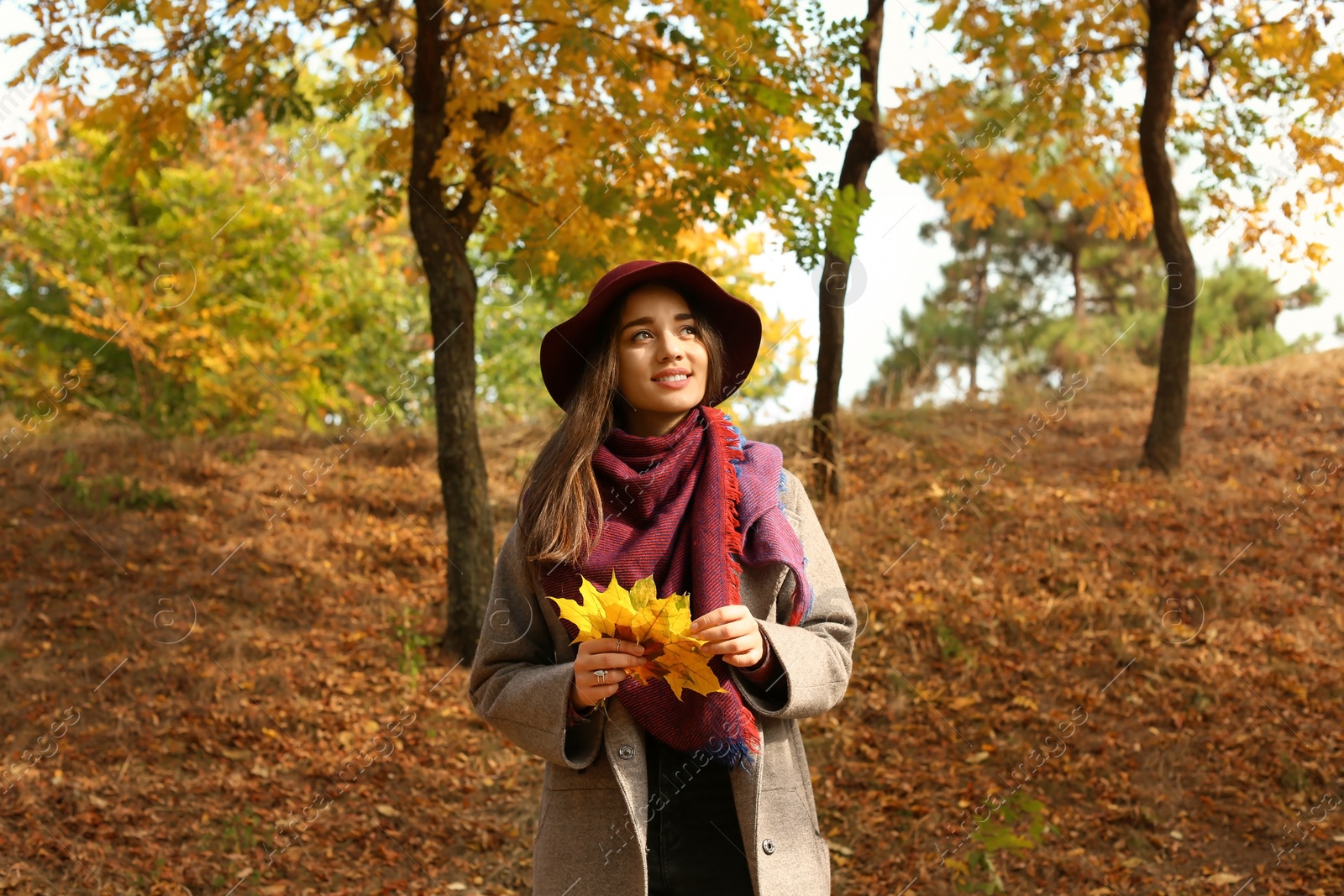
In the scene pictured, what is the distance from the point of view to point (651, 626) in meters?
1.80

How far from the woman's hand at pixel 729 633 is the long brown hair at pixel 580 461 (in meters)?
0.36

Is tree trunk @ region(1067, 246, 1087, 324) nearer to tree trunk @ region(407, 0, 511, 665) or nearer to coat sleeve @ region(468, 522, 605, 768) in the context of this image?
tree trunk @ region(407, 0, 511, 665)

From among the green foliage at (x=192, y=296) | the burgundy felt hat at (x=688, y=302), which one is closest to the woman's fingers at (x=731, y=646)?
the burgundy felt hat at (x=688, y=302)

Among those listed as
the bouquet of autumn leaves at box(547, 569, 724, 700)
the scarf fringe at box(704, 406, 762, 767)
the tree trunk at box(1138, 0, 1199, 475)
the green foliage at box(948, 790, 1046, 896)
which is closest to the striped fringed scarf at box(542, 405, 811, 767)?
the scarf fringe at box(704, 406, 762, 767)

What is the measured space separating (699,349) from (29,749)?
530 centimetres

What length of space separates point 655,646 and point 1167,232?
7999 mm

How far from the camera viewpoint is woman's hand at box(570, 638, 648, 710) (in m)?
1.84

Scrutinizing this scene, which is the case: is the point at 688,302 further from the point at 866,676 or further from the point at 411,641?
the point at 411,641

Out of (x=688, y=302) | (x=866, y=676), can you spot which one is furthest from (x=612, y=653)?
(x=866, y=676)

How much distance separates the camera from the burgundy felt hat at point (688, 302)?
7.20 ft

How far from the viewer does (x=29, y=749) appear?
231 inches

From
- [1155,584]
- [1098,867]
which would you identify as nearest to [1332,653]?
[1155,584]

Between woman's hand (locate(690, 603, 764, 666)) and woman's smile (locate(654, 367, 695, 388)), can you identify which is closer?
woman's hand (locate(690, 603, 764, 666))

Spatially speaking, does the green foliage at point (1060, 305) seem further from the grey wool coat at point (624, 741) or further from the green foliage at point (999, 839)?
the grey wool coat at point (624, 741)
